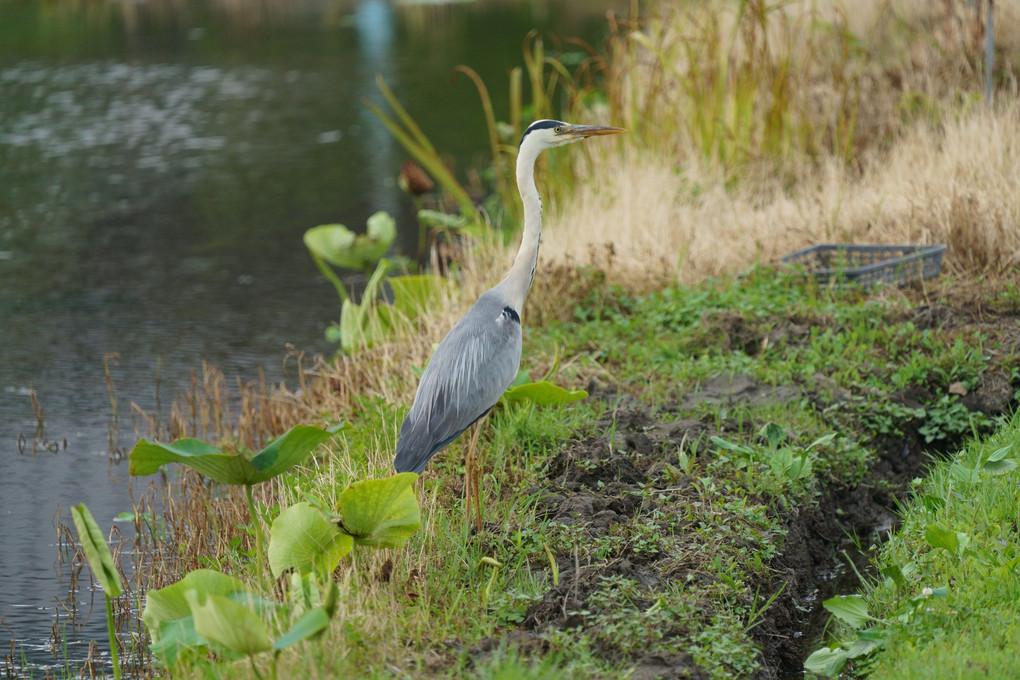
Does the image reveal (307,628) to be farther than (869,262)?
No

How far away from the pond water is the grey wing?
1518mm

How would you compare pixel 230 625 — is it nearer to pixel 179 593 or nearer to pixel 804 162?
pixel 179 593

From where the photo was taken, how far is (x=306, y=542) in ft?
10.9

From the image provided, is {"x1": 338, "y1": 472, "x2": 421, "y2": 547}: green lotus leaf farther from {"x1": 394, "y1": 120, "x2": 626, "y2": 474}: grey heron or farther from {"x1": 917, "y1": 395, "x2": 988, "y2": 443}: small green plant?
{"x1": 917, "y1": 395, "x2": 988, "y2": 443}: small green plant

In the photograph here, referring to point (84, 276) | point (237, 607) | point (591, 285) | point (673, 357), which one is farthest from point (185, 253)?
point (237, 607)

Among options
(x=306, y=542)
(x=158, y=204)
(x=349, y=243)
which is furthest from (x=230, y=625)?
(x=158, y=204)

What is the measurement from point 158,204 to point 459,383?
807cm

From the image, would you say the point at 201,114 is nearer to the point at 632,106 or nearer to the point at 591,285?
the point at 632,106

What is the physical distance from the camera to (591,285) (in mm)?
6453

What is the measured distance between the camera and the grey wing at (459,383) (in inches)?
152

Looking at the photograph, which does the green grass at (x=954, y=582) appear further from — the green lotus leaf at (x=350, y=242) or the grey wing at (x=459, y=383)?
the green lotus leaf at (x=350, y=242)

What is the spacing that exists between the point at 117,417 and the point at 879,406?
13.9 ft

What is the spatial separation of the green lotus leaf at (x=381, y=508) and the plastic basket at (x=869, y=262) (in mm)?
3721

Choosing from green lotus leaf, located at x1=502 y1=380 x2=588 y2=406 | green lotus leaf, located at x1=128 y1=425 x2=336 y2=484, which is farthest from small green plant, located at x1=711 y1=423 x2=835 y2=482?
green lotus leaf, located at x1=128 y1=425 x2=336 y2=484
